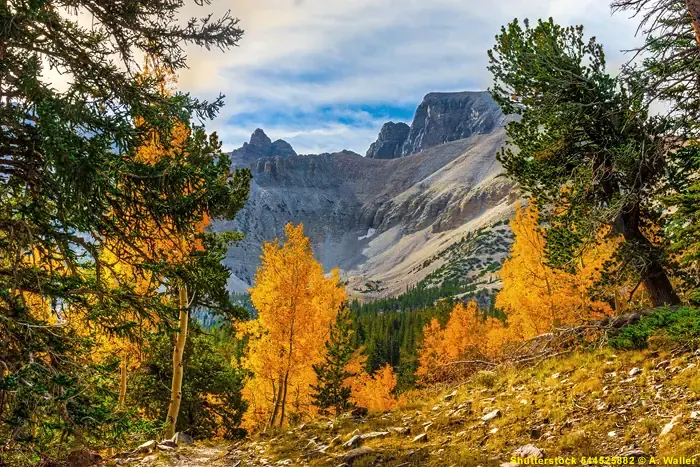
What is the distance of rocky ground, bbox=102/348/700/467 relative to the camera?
5.75 m

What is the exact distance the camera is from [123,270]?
476 inches

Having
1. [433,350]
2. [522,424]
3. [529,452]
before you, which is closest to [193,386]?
[522,424]

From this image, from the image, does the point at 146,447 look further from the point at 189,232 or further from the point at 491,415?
the point at 491,415

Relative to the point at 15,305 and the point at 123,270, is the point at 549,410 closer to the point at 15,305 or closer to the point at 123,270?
the point at 15,305

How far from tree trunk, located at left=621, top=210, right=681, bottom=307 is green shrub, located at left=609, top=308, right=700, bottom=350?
3.90m

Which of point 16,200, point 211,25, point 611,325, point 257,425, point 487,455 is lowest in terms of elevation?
point 257,425

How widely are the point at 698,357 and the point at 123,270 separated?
13.3 metres

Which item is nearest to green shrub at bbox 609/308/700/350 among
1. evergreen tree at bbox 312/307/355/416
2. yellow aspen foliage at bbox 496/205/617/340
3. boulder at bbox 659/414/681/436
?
boulder at bbox 659/414/681/436

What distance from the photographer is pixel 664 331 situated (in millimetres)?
9016

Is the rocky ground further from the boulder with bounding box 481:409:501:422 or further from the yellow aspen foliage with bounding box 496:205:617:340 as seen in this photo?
the yellow aspen foliage with bounding box 496:205:617:340

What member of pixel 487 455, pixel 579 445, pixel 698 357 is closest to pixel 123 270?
pixel 487 455

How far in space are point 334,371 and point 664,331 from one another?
2040 cm

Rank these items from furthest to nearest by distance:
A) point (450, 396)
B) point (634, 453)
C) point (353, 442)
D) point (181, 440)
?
point (181, 440)
point (450, 396)
point (353, 442)
point (634, 453)

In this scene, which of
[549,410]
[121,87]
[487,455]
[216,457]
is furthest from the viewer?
[216,457]
